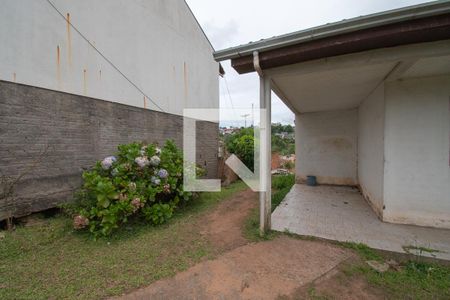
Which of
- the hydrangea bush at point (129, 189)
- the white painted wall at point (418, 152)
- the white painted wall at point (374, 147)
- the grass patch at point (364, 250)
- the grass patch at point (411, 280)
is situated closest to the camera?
the grass patch at point (411, 280)

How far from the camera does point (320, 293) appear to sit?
2.13 m

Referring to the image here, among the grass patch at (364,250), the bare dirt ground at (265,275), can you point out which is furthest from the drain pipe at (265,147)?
the grass patch at (364,250)

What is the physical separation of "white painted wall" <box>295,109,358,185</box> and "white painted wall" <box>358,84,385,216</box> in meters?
1.32

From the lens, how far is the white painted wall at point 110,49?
11.4ft

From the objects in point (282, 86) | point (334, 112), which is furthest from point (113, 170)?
point (334, 112)

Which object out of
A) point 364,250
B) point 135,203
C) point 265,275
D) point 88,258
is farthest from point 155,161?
point 364,250

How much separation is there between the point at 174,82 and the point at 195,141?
2241 millimetres

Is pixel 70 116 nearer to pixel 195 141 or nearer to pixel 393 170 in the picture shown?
pixel 195 141

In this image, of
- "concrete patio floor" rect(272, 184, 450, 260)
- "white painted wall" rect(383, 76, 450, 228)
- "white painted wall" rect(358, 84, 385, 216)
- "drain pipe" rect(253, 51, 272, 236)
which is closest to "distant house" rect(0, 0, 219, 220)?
"drain pipe" rect(253, 51, 272, 236)

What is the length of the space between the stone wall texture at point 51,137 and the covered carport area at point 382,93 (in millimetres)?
3329

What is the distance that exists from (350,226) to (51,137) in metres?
5.83

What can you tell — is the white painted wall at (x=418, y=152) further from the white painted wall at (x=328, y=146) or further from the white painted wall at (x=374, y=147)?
the white painted wall at (x=328, y=146)

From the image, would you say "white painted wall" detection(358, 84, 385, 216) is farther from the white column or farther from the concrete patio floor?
the white column

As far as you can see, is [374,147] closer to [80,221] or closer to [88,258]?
[88,258]
